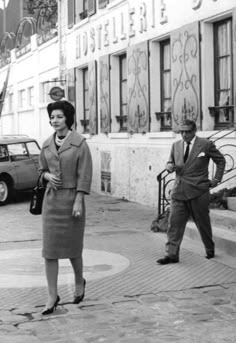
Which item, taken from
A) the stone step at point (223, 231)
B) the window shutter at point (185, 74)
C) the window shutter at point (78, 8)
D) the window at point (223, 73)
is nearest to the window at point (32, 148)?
the window shutter at point (78, 8)

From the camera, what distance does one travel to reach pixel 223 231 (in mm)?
9266

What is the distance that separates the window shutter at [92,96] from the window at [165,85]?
391 cm

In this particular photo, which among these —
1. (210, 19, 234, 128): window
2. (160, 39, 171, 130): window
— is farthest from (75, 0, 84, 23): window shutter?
(210, 19, 234, 128): window

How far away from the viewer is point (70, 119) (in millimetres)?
6082

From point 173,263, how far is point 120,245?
5.58ft

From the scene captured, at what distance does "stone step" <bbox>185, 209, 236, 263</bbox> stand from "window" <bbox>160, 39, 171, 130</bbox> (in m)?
4.42

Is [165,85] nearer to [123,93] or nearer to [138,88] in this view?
[138,88]

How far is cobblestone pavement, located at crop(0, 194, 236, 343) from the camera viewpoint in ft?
17.7

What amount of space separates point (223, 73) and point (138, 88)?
344 centimetres

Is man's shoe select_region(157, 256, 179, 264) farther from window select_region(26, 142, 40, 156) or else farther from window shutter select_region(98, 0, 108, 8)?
window shutter select_region(98, 0, 108, 8)

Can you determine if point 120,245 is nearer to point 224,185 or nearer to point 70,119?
point 224,185

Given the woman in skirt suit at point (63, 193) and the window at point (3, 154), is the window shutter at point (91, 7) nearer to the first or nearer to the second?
the window at point (3, 154)

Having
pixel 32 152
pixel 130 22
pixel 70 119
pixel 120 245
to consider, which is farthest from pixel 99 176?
pixel 70 119

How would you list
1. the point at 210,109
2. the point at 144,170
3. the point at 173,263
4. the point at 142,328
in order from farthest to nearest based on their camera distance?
the point at 144,170 < the point at 210,109 < the point at 173,263 < the point at 142,328
